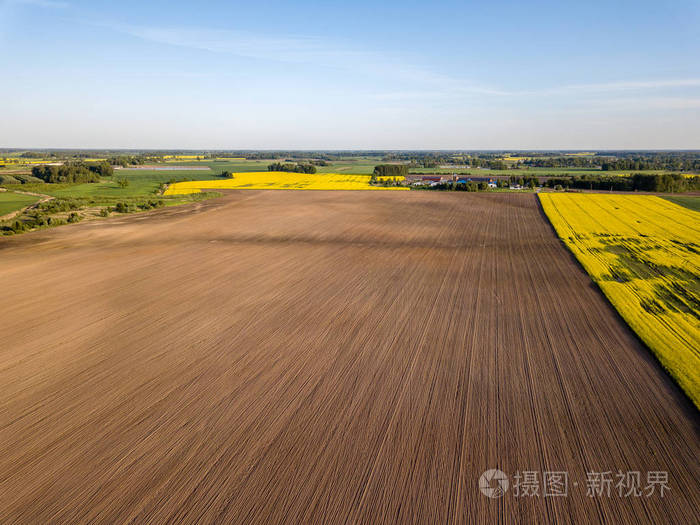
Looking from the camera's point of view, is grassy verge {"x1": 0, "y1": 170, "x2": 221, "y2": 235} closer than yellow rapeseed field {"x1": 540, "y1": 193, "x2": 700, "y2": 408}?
No

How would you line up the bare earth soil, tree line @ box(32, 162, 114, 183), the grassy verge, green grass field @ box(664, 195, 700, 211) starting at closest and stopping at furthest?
1. the bare earth soil
2. the grassy verge
3. green grass field @ box(664, 195, 700, 211)
4. tree line @ box(32, 162, 114, 183)

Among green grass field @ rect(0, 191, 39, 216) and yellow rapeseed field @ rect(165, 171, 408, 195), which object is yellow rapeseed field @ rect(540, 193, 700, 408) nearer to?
yellow rapeseed field @ rect(165, 171, 408, 195)

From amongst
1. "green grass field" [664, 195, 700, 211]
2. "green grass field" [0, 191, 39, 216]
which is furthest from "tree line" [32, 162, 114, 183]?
"green grass field" [664, 195, 700, 211]

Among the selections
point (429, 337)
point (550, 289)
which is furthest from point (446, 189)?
point (429, 337)

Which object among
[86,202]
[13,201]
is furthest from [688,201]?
[13,201]

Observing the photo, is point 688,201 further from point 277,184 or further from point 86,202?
point 86,202

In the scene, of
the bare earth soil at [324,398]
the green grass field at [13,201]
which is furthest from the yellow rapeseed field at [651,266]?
the green grass field at [13,201]

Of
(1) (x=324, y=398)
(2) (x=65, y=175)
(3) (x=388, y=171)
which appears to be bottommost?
(1) (x=324, y=398)
